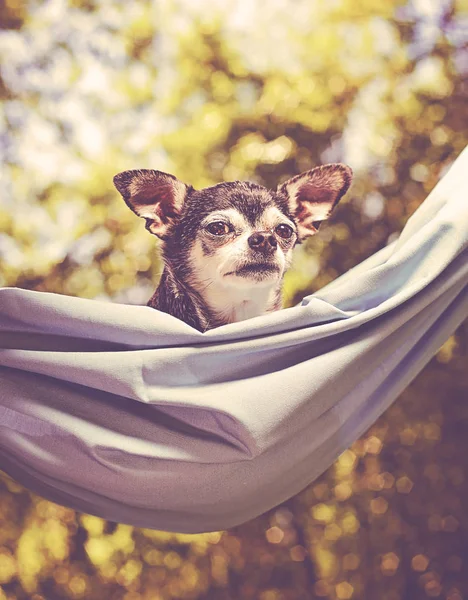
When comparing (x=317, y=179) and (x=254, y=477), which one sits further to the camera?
(x=317, y=179)

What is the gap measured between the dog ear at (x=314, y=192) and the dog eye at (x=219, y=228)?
133 millimetres

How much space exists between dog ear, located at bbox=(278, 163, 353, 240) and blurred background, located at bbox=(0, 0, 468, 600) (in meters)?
0.37

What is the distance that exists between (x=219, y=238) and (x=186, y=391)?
0.25 metres

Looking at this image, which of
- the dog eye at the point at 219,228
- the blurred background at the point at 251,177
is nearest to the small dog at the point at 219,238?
the dog eye at the point at 219,228

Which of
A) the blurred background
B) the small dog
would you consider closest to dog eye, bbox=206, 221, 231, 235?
the small dog

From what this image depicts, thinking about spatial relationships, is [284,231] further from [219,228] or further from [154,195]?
Answer: [154,195]

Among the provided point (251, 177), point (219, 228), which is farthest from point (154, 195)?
point (251, 177)

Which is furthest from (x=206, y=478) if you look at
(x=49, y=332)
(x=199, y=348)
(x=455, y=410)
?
(x=455, y=410)

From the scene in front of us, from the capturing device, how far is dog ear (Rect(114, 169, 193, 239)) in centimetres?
93

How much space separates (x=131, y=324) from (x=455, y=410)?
38.3 inches

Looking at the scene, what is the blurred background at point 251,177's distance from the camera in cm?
135

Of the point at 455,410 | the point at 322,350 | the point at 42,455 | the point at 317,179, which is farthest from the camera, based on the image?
the point at 455,410

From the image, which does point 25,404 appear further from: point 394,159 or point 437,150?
point 437,150

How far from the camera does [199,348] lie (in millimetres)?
830
